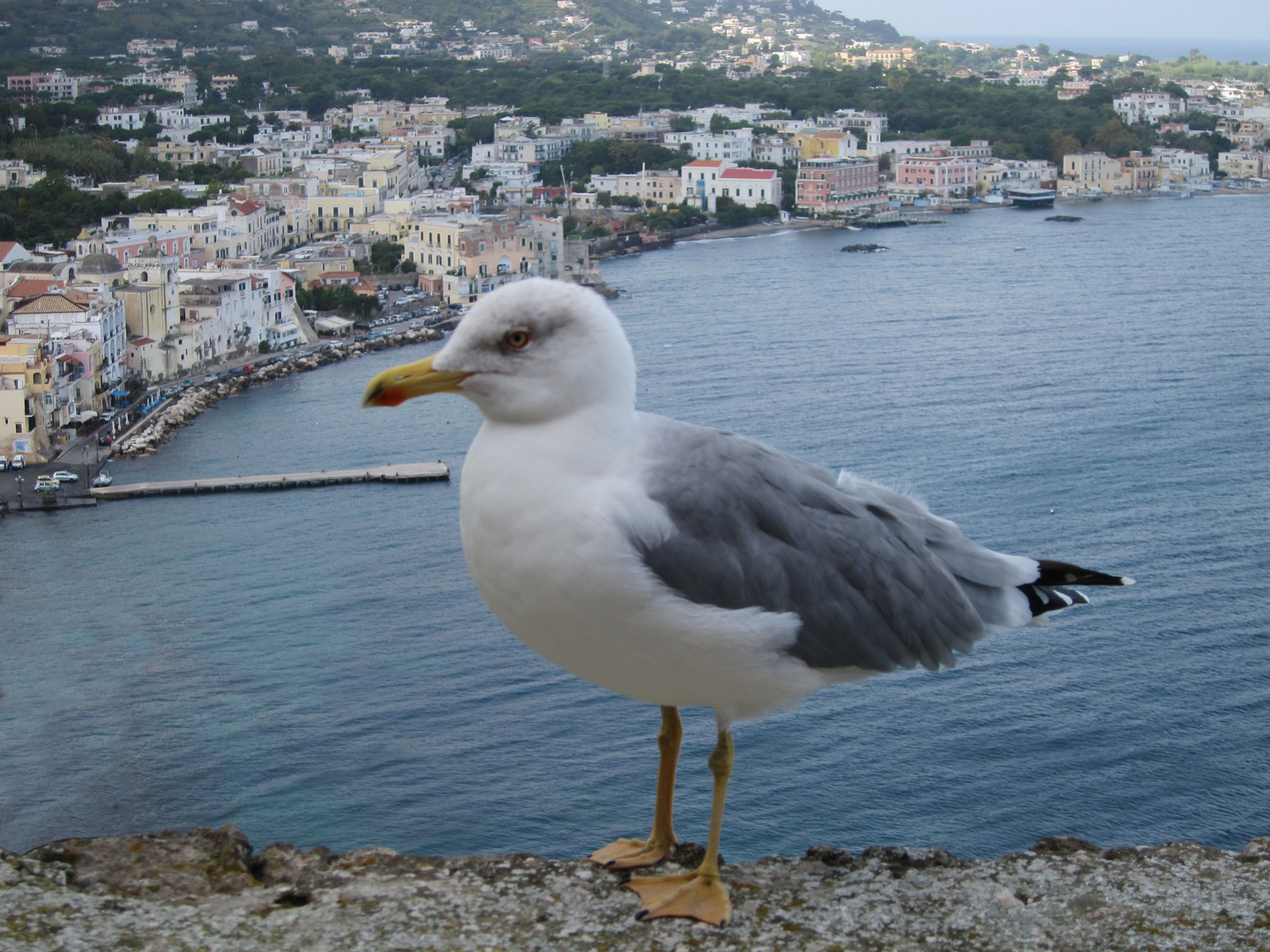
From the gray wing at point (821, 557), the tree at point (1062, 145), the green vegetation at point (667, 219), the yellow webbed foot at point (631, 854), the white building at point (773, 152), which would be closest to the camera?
the gray wing at point (821, 557)

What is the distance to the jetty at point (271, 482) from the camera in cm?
1819

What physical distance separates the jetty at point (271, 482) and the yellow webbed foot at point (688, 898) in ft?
54.0

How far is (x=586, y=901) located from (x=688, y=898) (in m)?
0.15

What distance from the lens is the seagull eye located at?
1.80m

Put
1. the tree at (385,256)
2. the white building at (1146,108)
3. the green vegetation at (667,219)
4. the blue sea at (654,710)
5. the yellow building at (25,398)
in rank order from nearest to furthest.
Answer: the blue sea at (654,710)
the yellow building at (25,398)
the tree at (385,256)
the green vegetation at (667,219)
the white building at (1146,108)

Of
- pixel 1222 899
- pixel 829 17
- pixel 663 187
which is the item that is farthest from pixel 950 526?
pixel 829 17

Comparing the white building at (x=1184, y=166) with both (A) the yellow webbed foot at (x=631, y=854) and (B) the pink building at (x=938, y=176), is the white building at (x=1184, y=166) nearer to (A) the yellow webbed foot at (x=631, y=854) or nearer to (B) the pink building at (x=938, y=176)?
(B) the pink building at (x=938, y=176)

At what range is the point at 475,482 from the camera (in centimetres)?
181

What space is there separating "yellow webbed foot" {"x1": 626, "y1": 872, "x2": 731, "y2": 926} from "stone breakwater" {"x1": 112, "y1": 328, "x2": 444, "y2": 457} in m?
19.3

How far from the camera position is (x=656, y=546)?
1.81 m

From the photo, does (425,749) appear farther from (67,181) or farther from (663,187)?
A: (663,187)

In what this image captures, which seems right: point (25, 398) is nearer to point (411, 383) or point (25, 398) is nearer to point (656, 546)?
point (411, 383)

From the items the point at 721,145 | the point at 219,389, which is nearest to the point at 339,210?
the point at 721,145

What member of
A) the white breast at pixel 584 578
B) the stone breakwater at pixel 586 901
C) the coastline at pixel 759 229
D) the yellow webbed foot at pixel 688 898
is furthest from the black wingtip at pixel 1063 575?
the coastline at pixel 759 229
